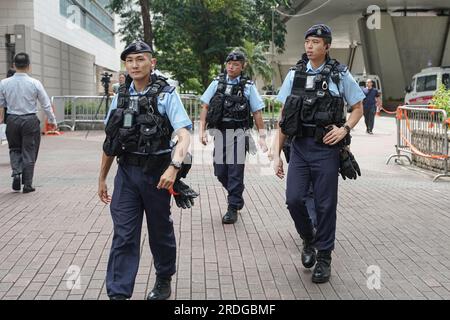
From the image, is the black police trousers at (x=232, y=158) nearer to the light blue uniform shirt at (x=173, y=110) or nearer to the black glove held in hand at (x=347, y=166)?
the black glove held in hand at (x=347, y=166)

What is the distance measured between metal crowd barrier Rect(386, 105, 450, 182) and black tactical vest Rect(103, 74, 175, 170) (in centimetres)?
705

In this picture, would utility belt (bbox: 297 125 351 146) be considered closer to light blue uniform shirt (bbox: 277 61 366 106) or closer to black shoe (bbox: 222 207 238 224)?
light blue uniform shirt (bbox: 277 61 366 106)

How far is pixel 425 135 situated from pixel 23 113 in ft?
22.5

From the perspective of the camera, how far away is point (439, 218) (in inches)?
279

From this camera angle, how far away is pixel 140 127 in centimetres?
396

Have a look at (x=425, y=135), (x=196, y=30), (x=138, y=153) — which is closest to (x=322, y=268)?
(x=138, y=153)

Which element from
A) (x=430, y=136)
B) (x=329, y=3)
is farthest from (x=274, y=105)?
(x=329, y=3)

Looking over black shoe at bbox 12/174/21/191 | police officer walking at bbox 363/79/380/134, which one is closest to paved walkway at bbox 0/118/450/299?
black shoe at bbox 12/174/21/191

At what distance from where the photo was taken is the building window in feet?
93.4

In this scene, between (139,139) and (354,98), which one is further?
(354,98)

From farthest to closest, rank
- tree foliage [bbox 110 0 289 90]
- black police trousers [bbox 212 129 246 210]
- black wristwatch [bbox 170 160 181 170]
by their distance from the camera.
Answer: tree foliage [bbox 110 0 289 90] → black police trousers [bbox 212 129 246 210] → black wristwatch [bbox 170 160 181 170]
